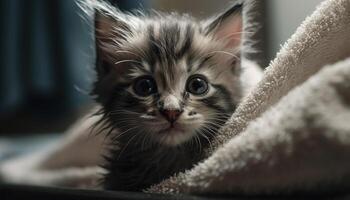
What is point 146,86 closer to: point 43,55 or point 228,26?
point 228,26

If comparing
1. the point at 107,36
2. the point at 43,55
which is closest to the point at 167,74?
the point at 107,36

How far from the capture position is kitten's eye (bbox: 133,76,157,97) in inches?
31.2

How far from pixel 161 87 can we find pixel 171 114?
7cm

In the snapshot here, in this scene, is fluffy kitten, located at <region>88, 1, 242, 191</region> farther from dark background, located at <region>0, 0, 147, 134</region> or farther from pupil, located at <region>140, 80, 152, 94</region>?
dark background, located at <region>0, 0, 147, 134</region>

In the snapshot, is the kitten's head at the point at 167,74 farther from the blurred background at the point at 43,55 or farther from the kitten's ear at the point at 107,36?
the blurred background at the point at 43,55

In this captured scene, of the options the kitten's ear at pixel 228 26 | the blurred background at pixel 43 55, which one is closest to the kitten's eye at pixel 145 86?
the kitten's ear at pixel 228 26

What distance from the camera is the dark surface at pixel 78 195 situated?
0.53m

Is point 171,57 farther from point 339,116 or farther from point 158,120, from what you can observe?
point 339,116

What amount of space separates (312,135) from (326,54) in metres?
0.21

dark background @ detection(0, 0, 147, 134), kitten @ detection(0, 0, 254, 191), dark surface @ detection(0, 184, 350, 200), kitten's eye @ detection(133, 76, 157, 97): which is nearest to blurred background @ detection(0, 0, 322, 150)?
dark background @ detection(0, 0, 147, 134)

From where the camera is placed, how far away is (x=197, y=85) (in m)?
0.81

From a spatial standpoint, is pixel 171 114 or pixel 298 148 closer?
pixel 298 148

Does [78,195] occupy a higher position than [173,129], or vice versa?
[173,129]

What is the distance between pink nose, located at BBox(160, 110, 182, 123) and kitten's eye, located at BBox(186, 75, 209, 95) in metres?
0.07
